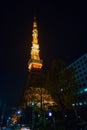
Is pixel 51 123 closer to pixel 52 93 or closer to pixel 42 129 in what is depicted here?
pixel 42 129

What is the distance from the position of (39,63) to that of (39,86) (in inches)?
3313

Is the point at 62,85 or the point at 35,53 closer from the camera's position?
the point at 62,85

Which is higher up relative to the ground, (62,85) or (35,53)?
(35,53)

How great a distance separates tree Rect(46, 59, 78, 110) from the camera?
2325 centimetres

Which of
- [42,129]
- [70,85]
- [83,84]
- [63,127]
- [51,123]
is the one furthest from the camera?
[83,84]

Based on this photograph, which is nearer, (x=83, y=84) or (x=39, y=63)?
→ (x=83, y=84)

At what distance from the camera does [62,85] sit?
23.7 metres

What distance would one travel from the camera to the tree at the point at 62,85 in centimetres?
2325

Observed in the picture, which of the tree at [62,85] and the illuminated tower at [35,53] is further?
the illuminated tower at [35,53]

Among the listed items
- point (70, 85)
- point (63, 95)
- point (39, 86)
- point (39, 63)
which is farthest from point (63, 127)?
point (39, 63)

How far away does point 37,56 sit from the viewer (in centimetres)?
11369

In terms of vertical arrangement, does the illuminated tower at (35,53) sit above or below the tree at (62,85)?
above

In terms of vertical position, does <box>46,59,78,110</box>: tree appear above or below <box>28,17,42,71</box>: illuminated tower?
below

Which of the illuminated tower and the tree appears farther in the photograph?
the illuminated tower
